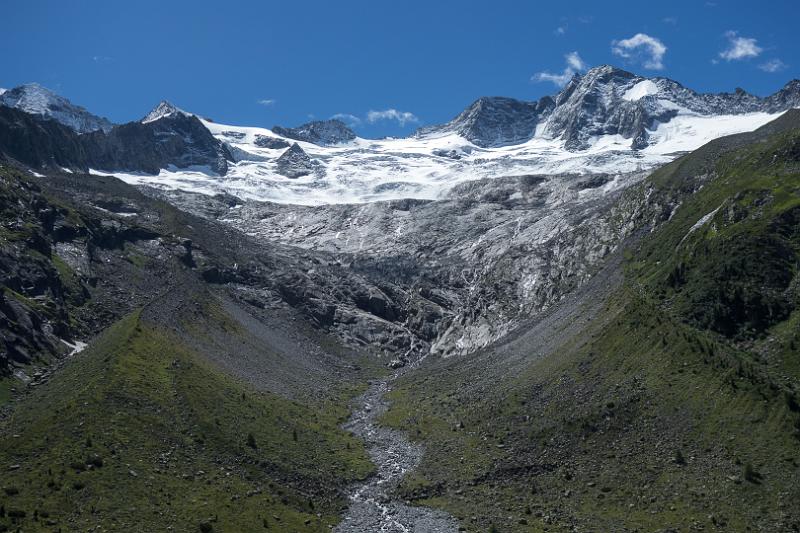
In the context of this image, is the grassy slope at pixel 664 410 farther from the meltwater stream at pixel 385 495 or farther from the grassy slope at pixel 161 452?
the grassy slope at pixel 161 452

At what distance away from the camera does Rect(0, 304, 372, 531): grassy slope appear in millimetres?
62625

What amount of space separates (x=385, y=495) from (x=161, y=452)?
78.5 ft

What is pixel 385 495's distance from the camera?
80125 mm

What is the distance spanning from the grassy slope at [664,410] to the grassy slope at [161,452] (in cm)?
1338

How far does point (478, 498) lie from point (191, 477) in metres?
28.9

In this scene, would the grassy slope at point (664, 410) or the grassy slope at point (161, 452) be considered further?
the grassy slope at point (664, 410)

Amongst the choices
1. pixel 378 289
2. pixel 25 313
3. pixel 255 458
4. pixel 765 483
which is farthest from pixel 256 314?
pixel 765 483

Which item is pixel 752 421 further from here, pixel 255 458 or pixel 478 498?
pixel 255 458

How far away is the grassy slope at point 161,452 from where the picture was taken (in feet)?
205

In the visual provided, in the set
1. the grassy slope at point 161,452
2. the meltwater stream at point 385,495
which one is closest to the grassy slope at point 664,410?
the meltwater stream at point 385,495

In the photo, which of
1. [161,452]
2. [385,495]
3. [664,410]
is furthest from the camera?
[385,495]

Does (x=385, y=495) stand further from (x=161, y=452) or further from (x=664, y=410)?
(x=664, y=410)

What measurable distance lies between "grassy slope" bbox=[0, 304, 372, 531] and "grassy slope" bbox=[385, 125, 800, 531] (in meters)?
13.4

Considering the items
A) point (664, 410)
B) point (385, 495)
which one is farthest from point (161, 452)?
point (664, 410)
